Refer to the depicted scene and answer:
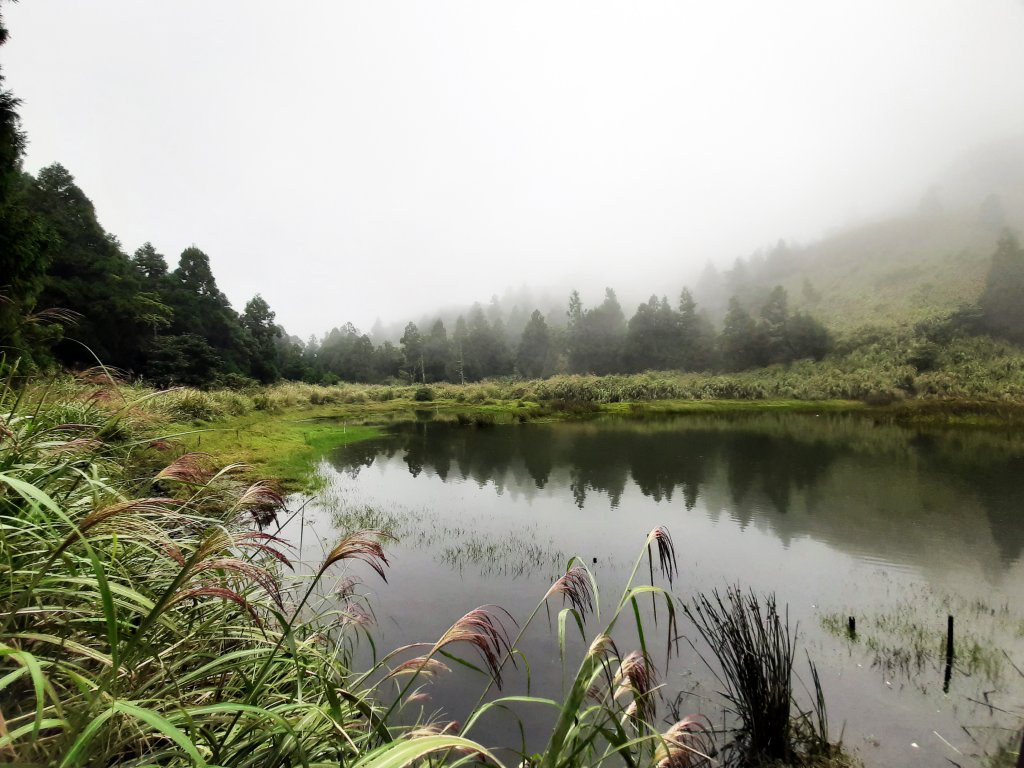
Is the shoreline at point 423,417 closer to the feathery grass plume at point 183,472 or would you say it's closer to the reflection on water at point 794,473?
A: the reflection on water at point 794,473

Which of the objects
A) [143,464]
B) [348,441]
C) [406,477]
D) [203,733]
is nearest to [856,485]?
[406,477]

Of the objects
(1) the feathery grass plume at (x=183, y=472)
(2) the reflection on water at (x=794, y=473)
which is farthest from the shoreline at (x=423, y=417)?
(1) the feathery grass plume at (x=183, y=472)

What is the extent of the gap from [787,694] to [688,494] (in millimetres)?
9661

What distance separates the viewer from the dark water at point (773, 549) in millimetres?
4789

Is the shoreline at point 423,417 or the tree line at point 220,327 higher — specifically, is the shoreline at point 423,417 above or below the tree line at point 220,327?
below

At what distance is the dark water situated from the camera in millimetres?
4789

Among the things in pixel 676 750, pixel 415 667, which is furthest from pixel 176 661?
pixel 676 750

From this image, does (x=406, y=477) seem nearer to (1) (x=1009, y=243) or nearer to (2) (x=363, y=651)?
(2) (x=363, y=651)

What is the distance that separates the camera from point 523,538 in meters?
9.82

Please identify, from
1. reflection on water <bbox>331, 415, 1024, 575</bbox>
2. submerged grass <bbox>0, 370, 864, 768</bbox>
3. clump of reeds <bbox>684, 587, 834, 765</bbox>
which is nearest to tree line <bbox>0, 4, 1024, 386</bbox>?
submerged grass <bbox>0, 370, 864, 768</bbox>

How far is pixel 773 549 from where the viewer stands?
356 inches

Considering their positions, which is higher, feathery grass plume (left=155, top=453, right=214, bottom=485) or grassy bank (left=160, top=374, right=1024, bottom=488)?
feathery grass plume (left=155, top=453, right=214, bottom=485)

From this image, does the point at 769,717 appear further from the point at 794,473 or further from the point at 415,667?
the point at 794,473

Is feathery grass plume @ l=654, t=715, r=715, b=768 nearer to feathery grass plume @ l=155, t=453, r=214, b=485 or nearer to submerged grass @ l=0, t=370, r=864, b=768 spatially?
submerged grass @ l=0, t=370, r=864, b=768
